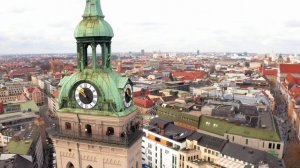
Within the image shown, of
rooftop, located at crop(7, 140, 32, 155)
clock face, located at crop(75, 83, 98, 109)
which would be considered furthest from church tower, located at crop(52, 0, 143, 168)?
rooftop, located at crop(7, 140, 32, 155)

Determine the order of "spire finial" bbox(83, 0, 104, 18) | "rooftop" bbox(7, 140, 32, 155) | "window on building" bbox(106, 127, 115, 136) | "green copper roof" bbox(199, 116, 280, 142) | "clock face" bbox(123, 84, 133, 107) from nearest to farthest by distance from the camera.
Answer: "window on building" bbox(106, 127, 115, 136) < "spire finial" bbox(83, 0, 104, 18) < "clock face" bbox(123, 84, 133, 107) < "rooftop" bbox(7, 140, 32, 155) < "green copper roof" bbox(199, 116, 280, 142)

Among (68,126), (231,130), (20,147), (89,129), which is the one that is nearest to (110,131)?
(89,129)

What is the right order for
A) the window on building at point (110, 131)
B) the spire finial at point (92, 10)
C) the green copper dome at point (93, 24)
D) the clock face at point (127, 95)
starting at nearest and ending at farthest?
the green copper dome at point (93, 24) < the window on building at point (110, 131) < the spire finial at point (92, 10) < the clock face at point (127, 95)

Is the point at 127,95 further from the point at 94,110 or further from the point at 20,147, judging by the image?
the point at 20,147

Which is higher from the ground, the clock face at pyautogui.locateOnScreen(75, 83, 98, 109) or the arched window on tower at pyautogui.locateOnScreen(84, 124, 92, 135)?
the clock face at pyautogui.locateOnScreen(75, 83, 98, 109)

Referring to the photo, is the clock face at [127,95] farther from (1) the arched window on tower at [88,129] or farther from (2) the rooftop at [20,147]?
(2) the rooftop at [20,147]

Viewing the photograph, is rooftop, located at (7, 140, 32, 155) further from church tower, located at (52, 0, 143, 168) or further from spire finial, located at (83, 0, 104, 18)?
spire finial, located at (83, 0, 104, 18)

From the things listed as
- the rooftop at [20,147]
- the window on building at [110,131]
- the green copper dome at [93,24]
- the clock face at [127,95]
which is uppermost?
the green copper dome at [93,24]

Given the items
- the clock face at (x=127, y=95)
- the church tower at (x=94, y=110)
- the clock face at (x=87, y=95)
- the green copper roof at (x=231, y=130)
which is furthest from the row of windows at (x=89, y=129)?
the green copper roof at (x=231, y=130)

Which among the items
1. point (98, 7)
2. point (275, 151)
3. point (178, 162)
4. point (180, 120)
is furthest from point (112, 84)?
point (180, 120)

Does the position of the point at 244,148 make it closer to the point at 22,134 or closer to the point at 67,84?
the point at 67,84
